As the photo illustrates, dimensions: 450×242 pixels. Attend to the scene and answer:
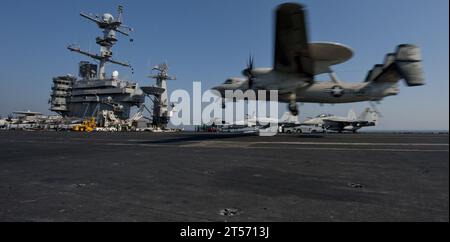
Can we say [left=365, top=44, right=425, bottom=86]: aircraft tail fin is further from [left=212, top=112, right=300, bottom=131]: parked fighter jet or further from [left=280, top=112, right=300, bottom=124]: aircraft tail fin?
[left=212, top=112, right=300, bottom=131]: parked fighter jet

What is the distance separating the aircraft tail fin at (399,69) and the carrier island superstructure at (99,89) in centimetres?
10066

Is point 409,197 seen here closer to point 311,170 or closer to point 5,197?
point 311,170

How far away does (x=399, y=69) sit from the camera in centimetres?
2780

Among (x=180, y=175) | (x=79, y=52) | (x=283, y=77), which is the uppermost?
(x=79, y=52)

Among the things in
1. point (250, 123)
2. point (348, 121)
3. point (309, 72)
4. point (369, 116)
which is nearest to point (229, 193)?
point (309, 72)

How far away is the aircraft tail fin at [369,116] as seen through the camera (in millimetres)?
72938

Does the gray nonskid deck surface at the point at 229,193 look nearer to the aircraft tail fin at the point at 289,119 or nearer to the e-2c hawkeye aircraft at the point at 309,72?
the e-2c hawkeye aircraft at the point at 309,72

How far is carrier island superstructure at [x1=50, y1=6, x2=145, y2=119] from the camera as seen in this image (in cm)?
11438

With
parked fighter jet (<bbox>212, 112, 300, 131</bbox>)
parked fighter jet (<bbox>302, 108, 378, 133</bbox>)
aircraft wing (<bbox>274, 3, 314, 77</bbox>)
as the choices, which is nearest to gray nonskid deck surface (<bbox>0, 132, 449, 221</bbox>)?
aircraft wing (<bbox>274, 3, 314, 77</bbox>)

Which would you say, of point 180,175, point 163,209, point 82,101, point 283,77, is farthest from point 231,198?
point 82,101

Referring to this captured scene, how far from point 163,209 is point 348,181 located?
5.29 metres

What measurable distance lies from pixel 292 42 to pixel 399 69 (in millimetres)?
12078

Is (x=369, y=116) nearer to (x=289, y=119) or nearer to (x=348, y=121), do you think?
(x=348, y=121)

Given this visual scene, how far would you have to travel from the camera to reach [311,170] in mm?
9633
